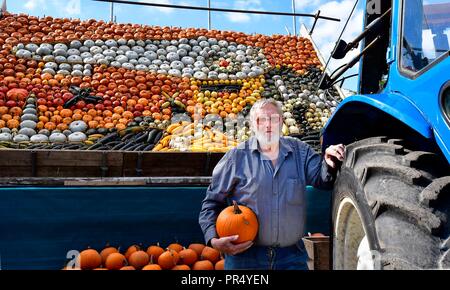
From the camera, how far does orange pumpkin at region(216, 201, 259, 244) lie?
7.88ft

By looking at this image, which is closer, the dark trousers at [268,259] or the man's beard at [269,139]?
the dark trousers at [268,259]

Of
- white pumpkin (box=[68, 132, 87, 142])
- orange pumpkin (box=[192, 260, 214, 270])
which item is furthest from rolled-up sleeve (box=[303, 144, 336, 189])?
Answer: white pumpkin (box=[68, 132, 87, 142])

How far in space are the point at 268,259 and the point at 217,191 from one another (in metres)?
0.52

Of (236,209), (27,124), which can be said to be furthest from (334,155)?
(27,124)

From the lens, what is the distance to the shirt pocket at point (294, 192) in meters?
2.52

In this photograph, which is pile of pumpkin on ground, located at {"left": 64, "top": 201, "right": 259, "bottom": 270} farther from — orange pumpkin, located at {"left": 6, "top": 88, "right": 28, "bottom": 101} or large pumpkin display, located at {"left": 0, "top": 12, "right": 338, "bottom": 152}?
orange pumpkin, located at {"left": 6, "top": 88, "right": 28, "bottom": 101}

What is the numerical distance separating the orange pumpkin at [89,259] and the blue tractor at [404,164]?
2.01 meters

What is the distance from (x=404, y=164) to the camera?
1.76 metres

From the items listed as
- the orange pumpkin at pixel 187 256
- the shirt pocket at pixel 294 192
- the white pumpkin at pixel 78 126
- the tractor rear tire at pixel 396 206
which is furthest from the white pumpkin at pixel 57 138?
the tractor rear tire at pixel 396 206

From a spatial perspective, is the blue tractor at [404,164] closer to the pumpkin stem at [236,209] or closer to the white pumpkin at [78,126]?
the pumpkin stem at [236,209]

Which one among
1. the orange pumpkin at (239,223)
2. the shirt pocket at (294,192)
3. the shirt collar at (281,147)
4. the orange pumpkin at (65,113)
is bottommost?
the orange pumpkin at (239,223)

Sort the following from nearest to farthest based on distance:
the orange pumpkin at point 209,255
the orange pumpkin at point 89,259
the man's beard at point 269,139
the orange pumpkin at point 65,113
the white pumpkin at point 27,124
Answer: the man's beard at point 269,139
the orange pumpkin at point 89,259
the orange pumpkin at point 209,255
the white pumpkin at point 27,124
the orange pumpkin at point 65,113

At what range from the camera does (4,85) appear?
924 cm

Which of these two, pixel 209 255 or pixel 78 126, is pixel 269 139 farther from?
pixel 78 126
